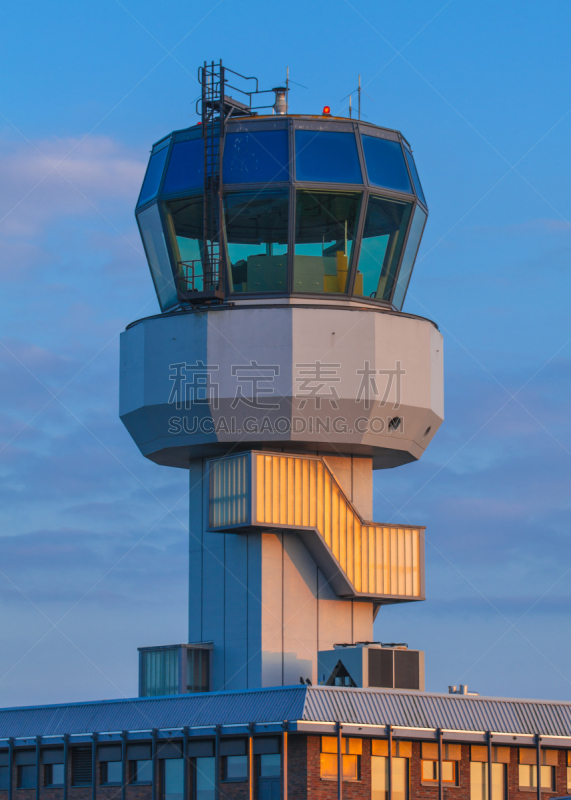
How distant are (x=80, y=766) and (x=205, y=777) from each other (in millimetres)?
4322

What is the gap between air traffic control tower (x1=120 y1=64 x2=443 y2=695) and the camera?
42.9 meters

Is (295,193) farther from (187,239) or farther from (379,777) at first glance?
(379,777)

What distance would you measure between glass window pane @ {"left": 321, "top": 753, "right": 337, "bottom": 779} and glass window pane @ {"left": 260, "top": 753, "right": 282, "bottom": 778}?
1048mm

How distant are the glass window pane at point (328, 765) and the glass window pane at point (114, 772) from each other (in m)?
6.11

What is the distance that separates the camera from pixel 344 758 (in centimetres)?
3675

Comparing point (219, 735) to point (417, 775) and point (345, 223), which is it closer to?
point (417, 775)

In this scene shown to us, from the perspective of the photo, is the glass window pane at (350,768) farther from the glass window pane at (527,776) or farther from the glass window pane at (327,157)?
the glass window pane at (327,157)

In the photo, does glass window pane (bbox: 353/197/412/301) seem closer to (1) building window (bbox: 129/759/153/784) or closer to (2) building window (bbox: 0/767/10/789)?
(1) building window (bbox: 129/759/153/784)

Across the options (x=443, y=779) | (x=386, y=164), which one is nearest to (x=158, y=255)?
(x=386, y=164)

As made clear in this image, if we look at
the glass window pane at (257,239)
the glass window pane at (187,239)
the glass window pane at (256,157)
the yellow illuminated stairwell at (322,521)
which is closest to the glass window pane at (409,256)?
the glass window pane at (257,239)

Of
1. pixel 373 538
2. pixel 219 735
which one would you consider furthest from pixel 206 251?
pixel 219 735

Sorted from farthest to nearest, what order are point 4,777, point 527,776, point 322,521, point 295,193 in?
point 295,193 → point 322,521 → point 4,777 → point 527,776

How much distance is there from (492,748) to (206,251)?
16474 mm

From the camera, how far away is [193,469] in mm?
45969
